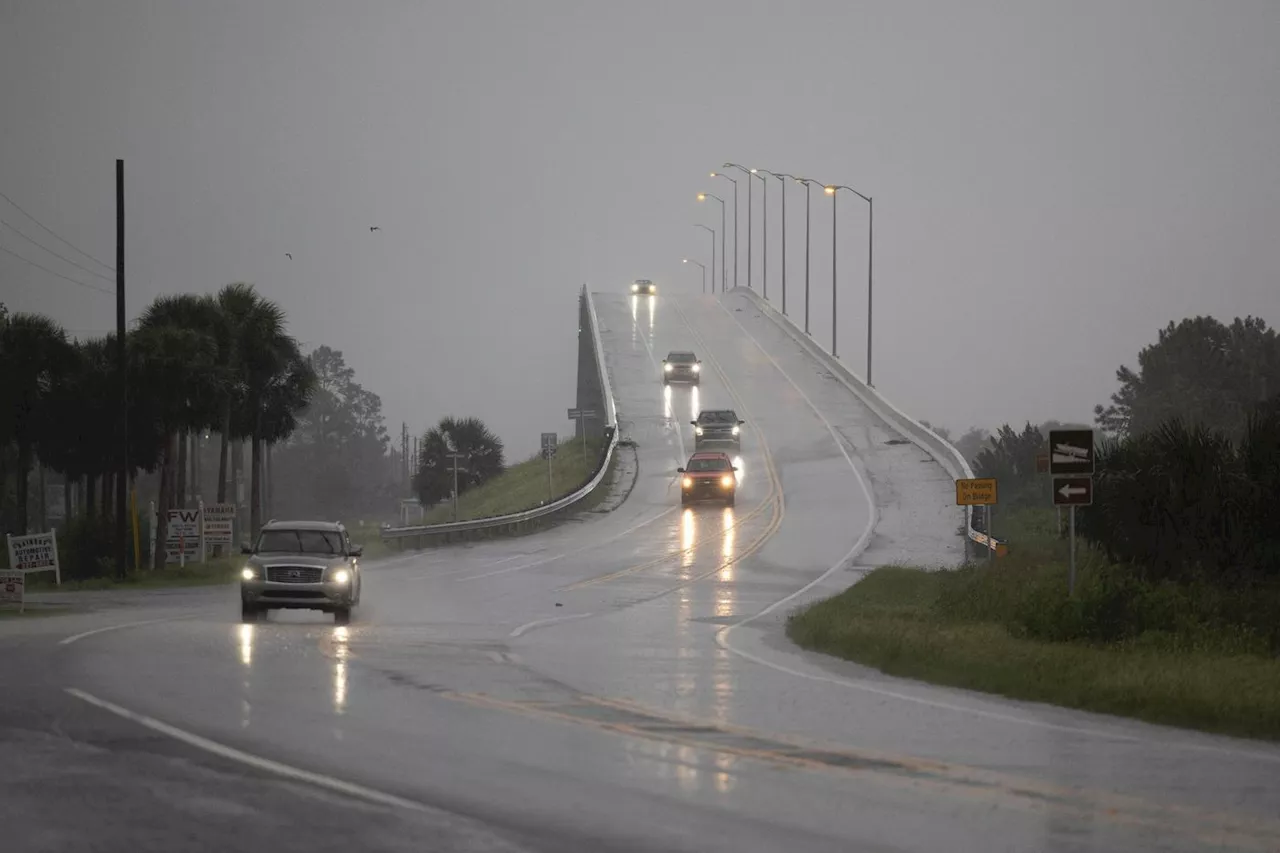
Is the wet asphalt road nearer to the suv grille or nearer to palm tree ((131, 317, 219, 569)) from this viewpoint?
the suv grille

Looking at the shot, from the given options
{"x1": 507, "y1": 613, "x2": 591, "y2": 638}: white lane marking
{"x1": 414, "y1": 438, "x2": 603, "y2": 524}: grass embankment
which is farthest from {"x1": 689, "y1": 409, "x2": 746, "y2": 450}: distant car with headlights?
{"x1": 507, "y1": 613, "x2": 591, "y2": 638}: white lane marking

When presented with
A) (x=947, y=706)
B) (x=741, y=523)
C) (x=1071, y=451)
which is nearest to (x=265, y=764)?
(x=947, y=706)

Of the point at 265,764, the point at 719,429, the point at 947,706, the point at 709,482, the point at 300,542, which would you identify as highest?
the point at 719,429

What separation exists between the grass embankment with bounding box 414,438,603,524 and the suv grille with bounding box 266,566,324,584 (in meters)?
37.9

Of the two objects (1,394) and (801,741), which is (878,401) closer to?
(1,394)

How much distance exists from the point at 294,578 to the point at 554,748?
16020 mm

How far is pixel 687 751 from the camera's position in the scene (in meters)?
12.5

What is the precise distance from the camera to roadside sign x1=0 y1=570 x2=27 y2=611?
1232 inches

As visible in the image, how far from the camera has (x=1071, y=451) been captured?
68.7ft

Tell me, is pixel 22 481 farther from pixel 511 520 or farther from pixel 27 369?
pixel 511 520

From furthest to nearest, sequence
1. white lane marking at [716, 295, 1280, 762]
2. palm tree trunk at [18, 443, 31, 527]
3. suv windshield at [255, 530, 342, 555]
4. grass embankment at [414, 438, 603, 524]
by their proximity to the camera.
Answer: grass embankment at [414, 438, 603, 524] → palm tree trunk at [18, 443, 31, 527] → suv windshield at [255, 530, 342, 555] → white lane marking at [716, 295, 1280, 762]

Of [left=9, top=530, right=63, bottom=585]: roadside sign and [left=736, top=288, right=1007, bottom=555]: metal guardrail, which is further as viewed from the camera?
[left=736, top=288, right=1007, bottom=555]: metal guardrail

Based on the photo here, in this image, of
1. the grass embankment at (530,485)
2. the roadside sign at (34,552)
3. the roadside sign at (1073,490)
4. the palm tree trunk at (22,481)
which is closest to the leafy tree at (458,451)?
the grass embankment at (530,485)

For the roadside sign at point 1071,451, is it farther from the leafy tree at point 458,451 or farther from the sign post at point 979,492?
the leafy tree at point 458,451
